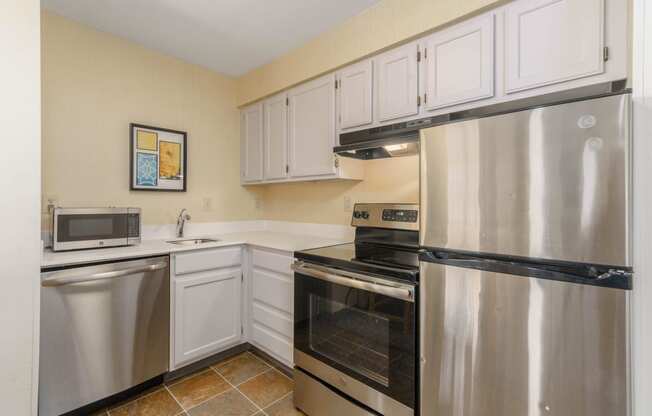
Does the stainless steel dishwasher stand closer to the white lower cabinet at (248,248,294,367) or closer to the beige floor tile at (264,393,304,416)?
the white lower cabinet at (248,248,294,367)

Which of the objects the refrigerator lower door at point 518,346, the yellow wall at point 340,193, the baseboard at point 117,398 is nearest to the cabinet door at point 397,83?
the yellow wall at point 340,193

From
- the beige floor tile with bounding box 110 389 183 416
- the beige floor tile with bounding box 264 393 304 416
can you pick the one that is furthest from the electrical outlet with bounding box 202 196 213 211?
the beige floor tile with bounding box 264 393 304 416

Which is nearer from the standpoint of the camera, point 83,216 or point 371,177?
point 83,216

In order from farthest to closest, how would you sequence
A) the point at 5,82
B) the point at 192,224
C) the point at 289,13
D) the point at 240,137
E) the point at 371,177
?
the point at 240,137 < the point at 192,224 < the point at 371,177 < the point at 289,13 < the point at 5,82

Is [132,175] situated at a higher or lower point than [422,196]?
higher

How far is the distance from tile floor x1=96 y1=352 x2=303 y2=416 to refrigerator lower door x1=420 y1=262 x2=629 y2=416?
41.8 inches

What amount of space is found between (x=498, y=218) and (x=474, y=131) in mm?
333

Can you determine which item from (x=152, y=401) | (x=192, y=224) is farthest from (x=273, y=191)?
(x=152, y=401)

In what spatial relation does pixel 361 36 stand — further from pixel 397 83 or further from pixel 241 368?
pixel 241 368

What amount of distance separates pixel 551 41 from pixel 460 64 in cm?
38

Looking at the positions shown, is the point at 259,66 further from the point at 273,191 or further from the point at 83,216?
the point at 83,216

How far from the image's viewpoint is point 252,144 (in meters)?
2.89

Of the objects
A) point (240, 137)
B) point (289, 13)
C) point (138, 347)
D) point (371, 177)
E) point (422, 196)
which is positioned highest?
point (289, 13)

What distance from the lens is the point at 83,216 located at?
1855 mm
